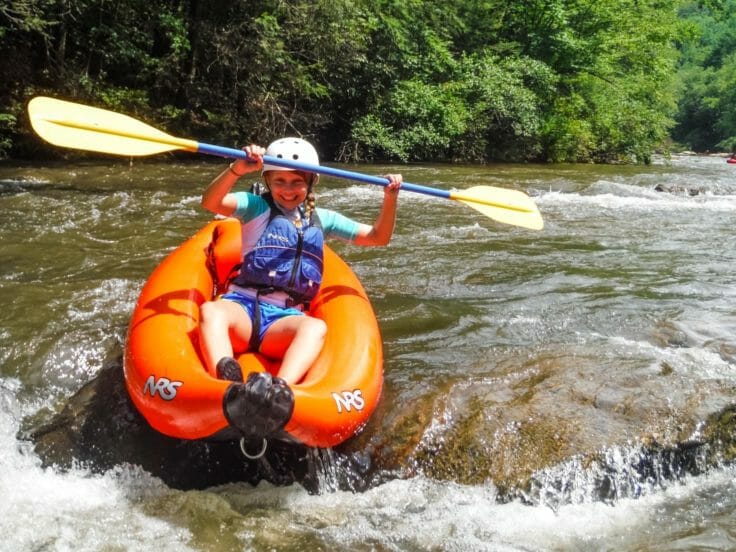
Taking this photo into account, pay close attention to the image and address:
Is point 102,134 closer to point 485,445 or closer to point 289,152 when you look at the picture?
point 289,152

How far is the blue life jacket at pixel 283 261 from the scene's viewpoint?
2541 mm

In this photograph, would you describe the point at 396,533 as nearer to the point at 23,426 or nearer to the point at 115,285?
the point at 23,426

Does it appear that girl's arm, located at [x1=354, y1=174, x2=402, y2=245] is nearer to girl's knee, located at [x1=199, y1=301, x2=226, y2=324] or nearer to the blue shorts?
the blue shorts

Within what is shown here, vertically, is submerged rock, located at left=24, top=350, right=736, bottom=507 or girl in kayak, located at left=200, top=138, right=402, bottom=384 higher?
girl in kayak, located at left=200, top=138, right=402, bottom=384

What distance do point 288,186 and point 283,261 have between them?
301 millimetres

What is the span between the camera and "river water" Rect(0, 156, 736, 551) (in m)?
1.87

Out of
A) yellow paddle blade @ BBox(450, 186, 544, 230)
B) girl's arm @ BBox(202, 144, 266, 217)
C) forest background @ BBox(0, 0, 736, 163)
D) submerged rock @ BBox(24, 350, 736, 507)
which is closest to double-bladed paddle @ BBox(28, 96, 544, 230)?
girl's arm @ BBox(202, 144, 266, 217)

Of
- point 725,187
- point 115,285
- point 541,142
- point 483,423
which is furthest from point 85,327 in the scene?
point 541,142

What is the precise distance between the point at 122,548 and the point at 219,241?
5.06ft

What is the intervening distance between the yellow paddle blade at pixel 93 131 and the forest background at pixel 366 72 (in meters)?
4.81

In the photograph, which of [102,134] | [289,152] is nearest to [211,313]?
[289,152]

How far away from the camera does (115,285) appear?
12.1 ft

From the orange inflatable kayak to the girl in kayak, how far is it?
0.08 m

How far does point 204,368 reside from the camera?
2102 mm
